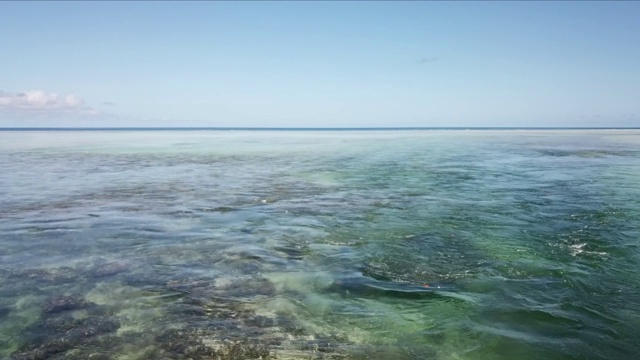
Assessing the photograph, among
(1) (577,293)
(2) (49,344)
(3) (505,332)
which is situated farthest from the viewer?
(1) (577,293)

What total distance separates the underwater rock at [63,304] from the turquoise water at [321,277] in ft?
0.12

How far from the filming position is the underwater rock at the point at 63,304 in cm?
741

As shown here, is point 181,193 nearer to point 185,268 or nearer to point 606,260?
point 185,268

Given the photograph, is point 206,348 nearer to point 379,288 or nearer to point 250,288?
point 250,288

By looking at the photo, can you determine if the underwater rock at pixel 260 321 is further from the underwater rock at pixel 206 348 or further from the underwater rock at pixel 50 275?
the underwater rock at pixel 50 275

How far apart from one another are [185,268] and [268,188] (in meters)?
11.8

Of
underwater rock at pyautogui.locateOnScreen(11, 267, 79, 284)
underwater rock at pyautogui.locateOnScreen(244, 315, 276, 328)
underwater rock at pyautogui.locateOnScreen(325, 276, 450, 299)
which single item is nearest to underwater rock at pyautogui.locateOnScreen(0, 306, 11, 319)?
underwater rock at pyautogui.locateOnScreen(11, 267, 79, 284)

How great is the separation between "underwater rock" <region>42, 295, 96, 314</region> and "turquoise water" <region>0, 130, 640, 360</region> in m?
0.04

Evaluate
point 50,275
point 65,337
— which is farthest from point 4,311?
point 65,337

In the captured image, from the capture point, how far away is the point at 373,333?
6.75m

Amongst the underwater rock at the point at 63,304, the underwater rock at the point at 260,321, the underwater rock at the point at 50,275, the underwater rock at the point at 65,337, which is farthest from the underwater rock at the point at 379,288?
the underwater rock at the point at 50,275

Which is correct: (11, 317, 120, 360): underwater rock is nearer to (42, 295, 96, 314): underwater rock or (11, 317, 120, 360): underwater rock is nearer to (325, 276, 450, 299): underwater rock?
(42, 295, 96, 314): underwater rock

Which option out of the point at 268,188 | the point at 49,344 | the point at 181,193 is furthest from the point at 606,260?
the point at 181,193

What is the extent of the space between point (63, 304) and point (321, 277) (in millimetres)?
5148
